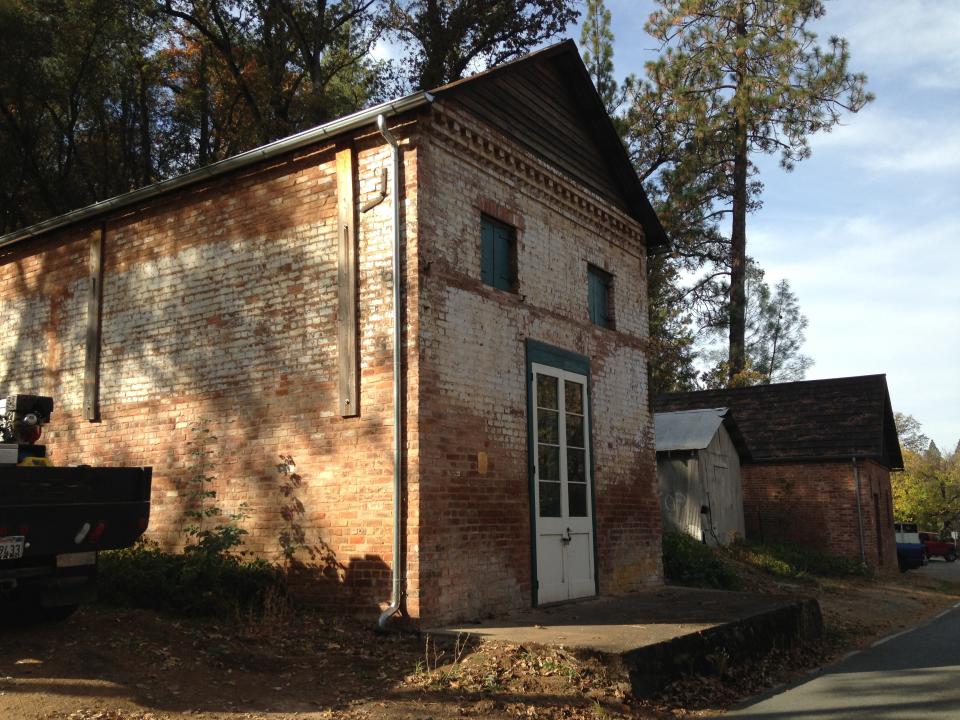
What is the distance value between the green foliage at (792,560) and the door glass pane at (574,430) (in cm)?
999

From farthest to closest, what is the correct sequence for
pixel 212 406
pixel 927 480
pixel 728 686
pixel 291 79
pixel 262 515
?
pixel 927 480 → pixel 291 79 → pixel 212 406 → pixel 262 515 → pixel 728 686

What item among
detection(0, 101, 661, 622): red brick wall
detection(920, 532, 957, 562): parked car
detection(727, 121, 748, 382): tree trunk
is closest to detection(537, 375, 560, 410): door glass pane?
detection(0, 101, 661, 622): red brick wall

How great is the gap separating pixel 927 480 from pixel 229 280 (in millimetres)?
51947

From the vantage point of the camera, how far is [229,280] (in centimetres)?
1090

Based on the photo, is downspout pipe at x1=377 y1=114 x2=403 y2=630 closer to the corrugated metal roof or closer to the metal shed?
the metal shed

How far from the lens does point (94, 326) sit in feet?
39.9

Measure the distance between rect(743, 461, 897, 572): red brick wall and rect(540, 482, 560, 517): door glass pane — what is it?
14.9 m

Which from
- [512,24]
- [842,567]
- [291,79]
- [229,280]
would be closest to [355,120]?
[229,280]

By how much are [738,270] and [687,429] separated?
14232mm

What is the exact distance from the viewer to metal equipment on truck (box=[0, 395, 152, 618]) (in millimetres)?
6949

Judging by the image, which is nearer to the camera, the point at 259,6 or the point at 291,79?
the point at 259,6

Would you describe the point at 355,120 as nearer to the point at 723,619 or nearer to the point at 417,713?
the point at 417,713

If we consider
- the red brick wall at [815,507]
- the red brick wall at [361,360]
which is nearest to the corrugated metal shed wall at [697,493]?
the red brick wall at [815,507]

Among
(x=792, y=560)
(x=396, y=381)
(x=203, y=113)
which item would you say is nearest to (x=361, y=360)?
(x=396, y=381)
